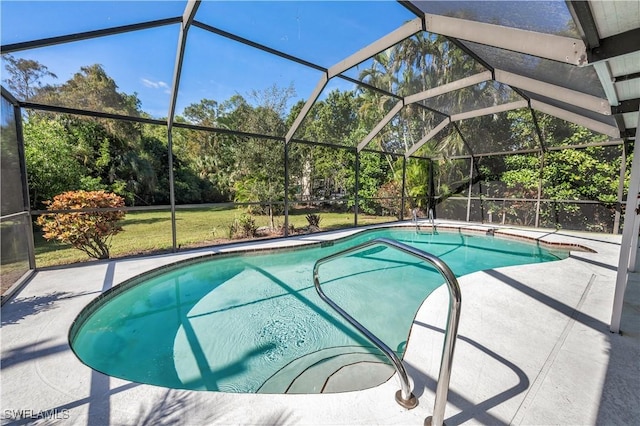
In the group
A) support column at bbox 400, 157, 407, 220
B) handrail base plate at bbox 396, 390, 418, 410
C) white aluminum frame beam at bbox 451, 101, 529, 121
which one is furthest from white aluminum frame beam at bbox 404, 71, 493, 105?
handrail base plate at bbox 396, 390, 418, 410

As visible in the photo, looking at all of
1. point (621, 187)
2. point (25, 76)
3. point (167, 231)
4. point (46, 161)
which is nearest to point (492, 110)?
point (621, 187)

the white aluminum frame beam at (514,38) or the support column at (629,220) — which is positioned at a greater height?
the white aluminum frame beam at (514,38)

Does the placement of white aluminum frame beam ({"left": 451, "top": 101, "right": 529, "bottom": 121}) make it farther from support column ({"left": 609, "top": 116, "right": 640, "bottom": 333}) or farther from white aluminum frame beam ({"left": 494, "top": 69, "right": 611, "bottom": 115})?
support column ({"left": 609, "top": 116, "right": 640, "bottom": 333})

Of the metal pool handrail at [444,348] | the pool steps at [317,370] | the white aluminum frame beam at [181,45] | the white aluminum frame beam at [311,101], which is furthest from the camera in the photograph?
the white aluminum frame beam at [311,101]

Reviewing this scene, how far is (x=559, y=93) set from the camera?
15.8 feet

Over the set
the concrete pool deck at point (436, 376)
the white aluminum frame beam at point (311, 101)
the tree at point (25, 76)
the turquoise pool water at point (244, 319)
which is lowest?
the turquoise pool water at point (244, 319)

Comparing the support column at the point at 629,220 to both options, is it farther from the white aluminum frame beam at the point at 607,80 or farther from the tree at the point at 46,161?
the tree at the point at 46,161

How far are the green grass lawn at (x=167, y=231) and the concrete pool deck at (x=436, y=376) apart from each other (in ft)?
13.9

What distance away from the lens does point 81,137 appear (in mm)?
10398

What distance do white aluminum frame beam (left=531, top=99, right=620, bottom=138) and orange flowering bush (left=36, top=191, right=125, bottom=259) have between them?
10584mm

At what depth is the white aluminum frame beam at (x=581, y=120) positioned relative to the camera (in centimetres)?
657

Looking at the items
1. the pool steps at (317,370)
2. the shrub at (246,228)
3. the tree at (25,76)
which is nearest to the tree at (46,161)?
the tree at (25,76)

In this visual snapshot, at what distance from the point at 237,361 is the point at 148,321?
1746mm

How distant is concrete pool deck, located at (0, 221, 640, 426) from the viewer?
164 cm
